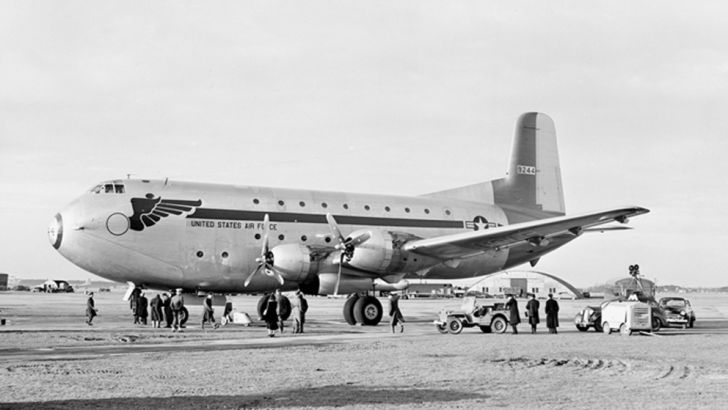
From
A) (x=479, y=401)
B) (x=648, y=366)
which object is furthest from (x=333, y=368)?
(x=648, y=366)

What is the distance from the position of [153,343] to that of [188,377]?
22.2 feet

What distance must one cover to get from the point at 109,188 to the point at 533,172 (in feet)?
56.3

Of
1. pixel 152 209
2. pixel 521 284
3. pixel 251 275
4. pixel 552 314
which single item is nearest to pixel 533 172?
pixel 552 314

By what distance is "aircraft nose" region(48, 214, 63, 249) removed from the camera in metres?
23.4

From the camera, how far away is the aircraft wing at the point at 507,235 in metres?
23.4

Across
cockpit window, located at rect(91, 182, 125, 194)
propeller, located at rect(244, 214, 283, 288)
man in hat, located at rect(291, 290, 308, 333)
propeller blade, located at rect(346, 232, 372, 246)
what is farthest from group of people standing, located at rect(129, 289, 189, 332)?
propeller blade, located at rect(346, 232, 372, 246)

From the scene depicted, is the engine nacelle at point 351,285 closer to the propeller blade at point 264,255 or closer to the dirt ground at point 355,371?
the propeller blade at point 264,255

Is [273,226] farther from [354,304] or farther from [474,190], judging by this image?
[474,190]

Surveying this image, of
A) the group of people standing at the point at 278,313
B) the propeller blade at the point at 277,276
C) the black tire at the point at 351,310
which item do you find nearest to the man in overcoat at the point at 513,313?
the black tire at the point at 351,310

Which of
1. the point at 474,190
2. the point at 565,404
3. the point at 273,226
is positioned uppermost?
the point at 474,190

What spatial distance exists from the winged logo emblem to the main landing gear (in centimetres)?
622

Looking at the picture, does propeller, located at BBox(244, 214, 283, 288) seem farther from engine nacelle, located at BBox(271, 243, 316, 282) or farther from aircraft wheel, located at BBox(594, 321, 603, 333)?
aircraft wheel, located at BBox(594, 321, 603, 333)

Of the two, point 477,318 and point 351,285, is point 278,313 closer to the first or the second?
point 351,285

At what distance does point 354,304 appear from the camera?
84.5 feet
